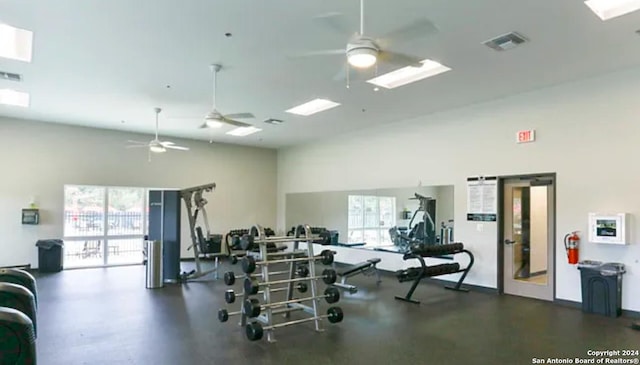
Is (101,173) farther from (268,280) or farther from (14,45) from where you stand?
(268,280)

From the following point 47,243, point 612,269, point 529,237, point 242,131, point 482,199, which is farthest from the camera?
point 242,131

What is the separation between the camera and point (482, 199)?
716 cm

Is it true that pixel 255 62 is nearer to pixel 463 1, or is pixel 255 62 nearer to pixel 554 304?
pixel 463 1

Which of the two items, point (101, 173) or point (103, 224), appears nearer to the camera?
point (101, 173)

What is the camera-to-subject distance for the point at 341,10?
154 inches

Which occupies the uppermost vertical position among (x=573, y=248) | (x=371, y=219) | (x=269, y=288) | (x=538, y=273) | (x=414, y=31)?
(x=414, y=31)

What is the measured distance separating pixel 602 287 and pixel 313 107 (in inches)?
216

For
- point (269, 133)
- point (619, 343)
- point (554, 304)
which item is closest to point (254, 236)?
point (619, 343)

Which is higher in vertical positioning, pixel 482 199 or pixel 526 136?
pixel 526 136

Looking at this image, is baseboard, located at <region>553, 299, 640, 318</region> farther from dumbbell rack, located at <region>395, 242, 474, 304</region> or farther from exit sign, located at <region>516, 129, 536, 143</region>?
exit sign, located at <region>516, 129, 536, 143</region>

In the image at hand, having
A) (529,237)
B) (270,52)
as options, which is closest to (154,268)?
(270,52)

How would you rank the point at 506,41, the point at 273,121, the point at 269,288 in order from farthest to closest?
the point at 273,121
the point at 269,288
the point at 506,41

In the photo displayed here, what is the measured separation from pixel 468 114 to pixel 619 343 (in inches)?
169
